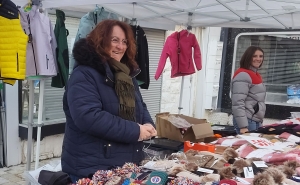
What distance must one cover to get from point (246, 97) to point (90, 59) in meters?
2.34

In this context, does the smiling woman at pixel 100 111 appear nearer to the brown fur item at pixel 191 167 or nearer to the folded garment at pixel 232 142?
the brown fur item at pixel 191 167

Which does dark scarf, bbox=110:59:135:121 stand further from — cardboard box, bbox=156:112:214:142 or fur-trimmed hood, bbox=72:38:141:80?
cardboard box, bbox=156:112:214:142

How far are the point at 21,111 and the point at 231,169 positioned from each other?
3.69 metres

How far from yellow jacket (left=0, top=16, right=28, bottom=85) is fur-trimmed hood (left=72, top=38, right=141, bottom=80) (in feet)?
3.51

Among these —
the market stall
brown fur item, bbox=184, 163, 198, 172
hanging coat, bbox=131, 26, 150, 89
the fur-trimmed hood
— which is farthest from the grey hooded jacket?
the fur-trimmed hood

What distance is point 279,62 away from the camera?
6324mm

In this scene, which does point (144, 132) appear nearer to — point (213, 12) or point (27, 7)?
point (27, 7)

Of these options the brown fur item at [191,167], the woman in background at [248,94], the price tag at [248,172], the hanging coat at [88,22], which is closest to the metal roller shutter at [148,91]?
the hanging coat at [88,22]

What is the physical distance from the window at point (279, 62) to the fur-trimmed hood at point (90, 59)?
508cm

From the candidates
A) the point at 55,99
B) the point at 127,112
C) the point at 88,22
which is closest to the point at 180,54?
the point at 88,22

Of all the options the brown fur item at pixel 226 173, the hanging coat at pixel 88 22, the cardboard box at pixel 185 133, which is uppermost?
A: the hanging coat at pixel 88 22

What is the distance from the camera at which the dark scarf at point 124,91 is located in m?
1.98

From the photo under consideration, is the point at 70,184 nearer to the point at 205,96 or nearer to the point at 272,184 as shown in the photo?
the point at 272,184

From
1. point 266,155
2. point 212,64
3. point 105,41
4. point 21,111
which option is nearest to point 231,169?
point 266,155
